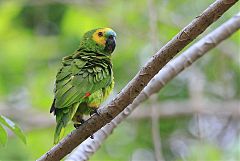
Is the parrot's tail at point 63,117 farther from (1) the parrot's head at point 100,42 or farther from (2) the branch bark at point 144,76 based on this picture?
(1) the parrot's head at point 100,42

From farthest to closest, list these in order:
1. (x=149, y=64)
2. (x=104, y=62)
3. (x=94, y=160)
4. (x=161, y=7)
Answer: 1. (x=161, y=7)
2. (x=94, y=160)
3. (x=104, y=62)
4. (x=149, y=64)

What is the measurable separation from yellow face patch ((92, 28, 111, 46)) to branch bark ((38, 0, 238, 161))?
94cm

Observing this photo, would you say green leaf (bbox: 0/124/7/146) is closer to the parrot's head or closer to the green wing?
the green wing

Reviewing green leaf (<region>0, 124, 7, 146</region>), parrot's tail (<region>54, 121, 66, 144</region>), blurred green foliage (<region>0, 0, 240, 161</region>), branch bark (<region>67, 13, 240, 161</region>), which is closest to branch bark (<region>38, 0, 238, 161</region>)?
green leaf (<region>0, 124, 7, 146</region>)

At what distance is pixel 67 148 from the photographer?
242cm

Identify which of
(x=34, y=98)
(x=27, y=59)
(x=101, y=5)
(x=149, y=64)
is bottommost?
(x=149, y=64)

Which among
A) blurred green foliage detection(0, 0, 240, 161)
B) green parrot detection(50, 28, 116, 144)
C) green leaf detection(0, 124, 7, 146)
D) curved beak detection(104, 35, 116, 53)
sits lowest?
green leaf detection(0, 124, 7, 146)

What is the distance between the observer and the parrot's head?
3.28 m

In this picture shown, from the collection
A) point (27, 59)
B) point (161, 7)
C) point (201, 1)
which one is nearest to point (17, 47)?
point (27, 59)

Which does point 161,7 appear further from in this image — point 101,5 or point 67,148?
point 67,148

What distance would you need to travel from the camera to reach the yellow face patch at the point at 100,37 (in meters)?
3.34

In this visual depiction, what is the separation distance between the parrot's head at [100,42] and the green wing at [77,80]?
0.28 m

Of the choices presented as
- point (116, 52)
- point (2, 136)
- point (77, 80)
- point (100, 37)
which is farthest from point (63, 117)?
point (116, 52)

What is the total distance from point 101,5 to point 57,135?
4.01 metres
